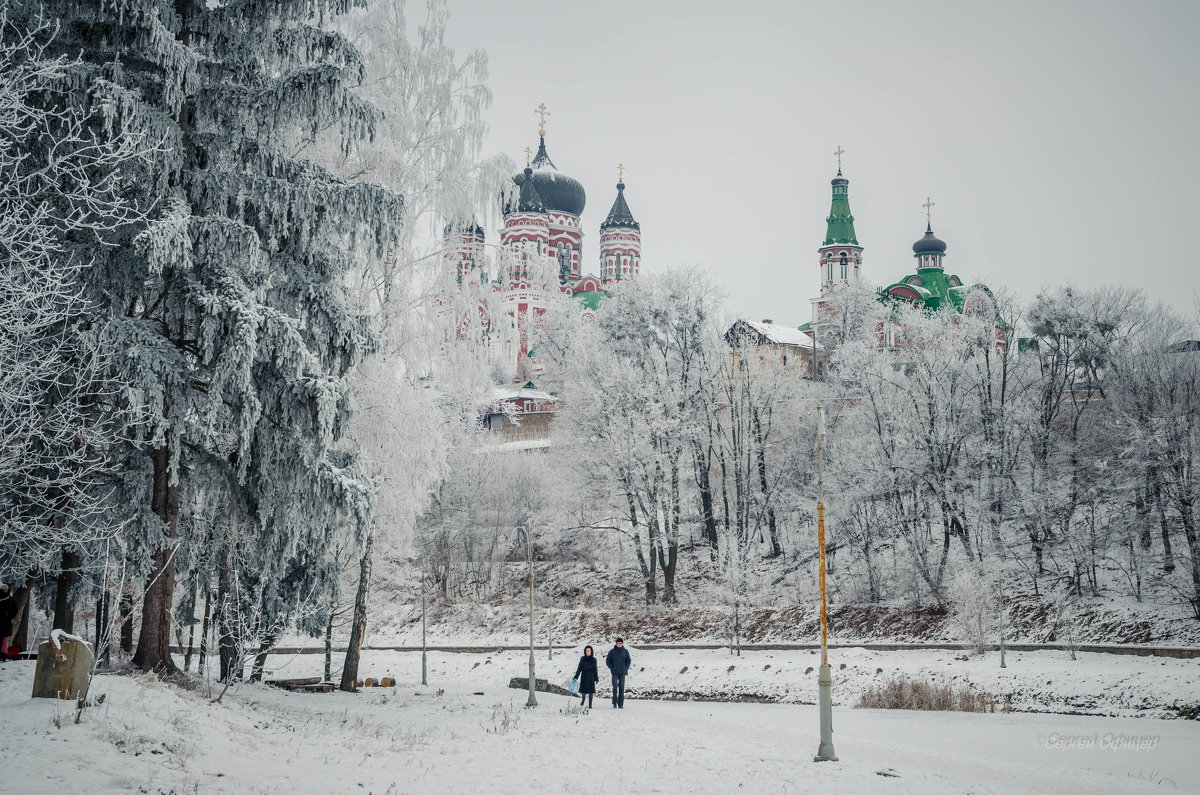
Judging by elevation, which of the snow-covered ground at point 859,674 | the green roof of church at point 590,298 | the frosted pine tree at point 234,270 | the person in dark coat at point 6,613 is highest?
the green roof of church at point 590,298

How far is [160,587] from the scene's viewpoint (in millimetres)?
12945

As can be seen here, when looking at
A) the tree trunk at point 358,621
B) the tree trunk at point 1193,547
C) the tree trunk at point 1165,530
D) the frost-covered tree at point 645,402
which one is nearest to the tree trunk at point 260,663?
the tree trunk at point 358,621

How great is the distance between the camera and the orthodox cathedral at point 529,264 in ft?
63.7

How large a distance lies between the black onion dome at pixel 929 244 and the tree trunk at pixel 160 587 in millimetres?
72922

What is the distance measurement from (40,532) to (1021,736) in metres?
16.4

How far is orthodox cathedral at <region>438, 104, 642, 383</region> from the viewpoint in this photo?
19.4 m

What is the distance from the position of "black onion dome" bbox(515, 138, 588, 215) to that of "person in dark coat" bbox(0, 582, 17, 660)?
224 feet

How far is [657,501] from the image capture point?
35.4 meters

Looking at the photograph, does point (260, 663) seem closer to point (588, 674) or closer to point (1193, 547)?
point (588, 674)

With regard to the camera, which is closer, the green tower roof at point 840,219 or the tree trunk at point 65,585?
the tree trunk at point 65,585

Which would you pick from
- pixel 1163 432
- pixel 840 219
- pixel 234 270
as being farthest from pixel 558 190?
pixel 234 270

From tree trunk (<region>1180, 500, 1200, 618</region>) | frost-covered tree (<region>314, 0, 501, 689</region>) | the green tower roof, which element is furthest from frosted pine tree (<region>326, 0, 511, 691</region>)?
the green tower roof

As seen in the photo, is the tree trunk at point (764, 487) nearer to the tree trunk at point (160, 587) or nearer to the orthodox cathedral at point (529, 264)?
the orthodox cathedral at point (529, 264)

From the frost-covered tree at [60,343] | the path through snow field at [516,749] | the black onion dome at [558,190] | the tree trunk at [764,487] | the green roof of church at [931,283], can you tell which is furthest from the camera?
the black onion dome at [558,190]
